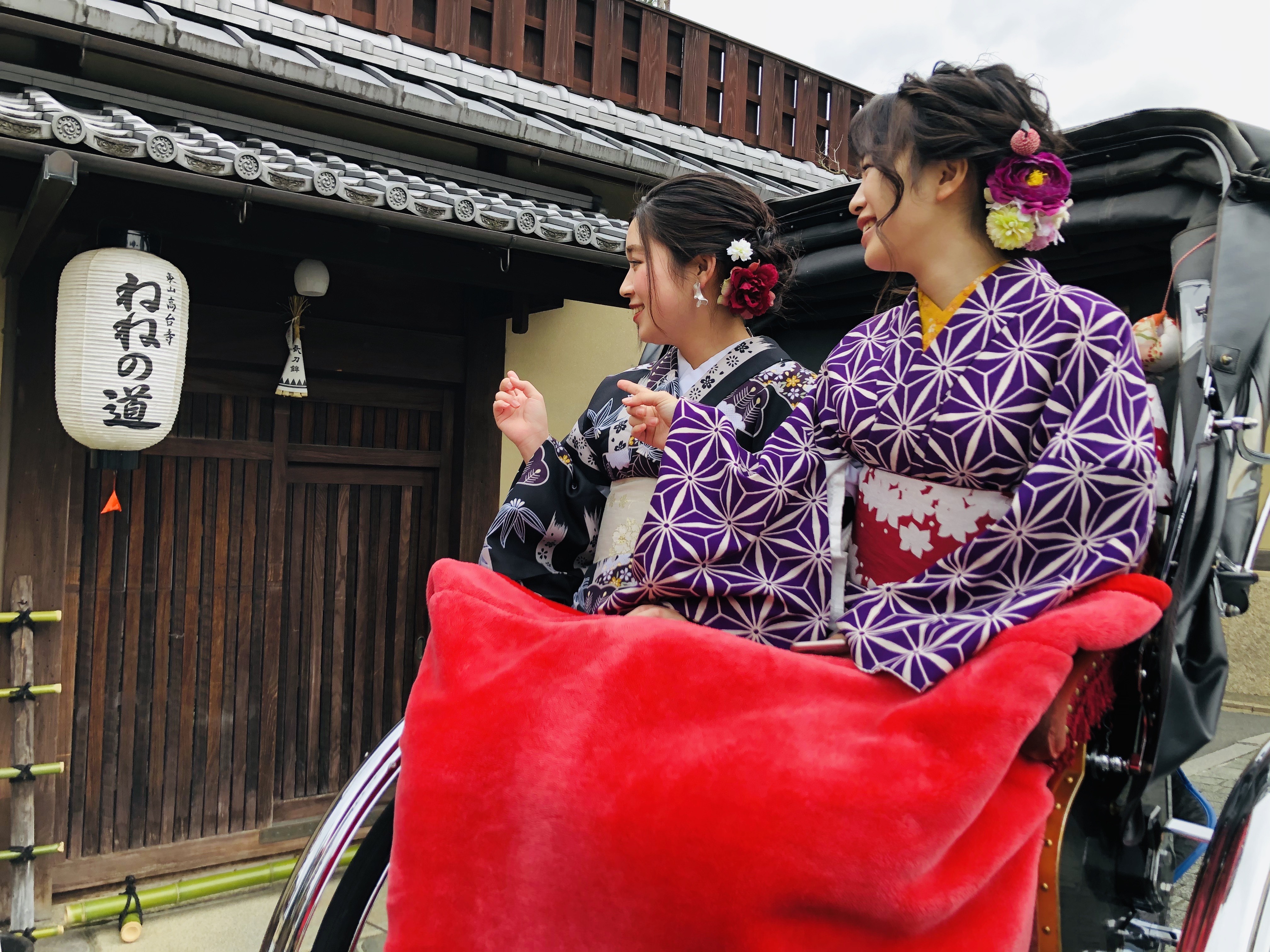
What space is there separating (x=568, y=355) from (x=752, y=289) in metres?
3.37

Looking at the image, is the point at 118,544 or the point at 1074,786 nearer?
the point at 1074,786

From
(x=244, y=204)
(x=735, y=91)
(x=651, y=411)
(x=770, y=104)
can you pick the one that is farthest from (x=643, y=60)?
(x=651, y=411)

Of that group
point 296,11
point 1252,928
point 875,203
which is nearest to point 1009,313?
point 875,203

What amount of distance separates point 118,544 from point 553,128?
282 cm

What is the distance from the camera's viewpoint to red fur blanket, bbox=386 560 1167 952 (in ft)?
3.64

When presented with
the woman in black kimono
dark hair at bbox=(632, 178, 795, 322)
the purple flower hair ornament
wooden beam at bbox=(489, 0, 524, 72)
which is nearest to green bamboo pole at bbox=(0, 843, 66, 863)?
the woman in black kimono

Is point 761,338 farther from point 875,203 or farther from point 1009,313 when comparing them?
point 1009,313

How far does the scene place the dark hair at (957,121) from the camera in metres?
1.54

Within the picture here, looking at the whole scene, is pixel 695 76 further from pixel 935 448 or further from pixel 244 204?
pixel 935 448

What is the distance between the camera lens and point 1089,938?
1430 mm

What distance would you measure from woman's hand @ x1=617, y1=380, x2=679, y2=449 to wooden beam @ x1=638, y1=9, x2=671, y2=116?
14.2 feet

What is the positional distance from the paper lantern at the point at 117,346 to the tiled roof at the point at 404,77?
927mm

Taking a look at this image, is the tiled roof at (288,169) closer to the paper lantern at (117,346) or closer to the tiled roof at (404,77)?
the tiled roof at (404,77)

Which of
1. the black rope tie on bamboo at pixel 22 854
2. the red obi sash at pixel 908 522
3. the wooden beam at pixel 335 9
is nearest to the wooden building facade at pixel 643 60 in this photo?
the wooden beam at pixel 335 9
